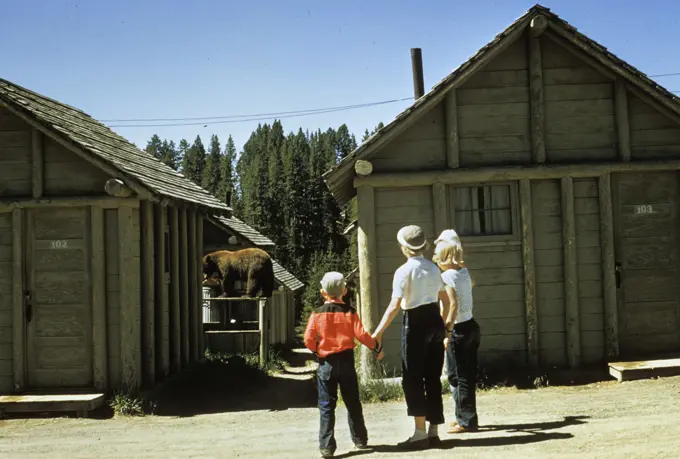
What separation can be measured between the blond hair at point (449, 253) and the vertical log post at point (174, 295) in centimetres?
705

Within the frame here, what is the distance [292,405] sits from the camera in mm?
10617

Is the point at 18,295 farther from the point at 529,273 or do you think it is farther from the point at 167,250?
the point at 529,273

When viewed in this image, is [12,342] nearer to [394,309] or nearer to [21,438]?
[21,438]

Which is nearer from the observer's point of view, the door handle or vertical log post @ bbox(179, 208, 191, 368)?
the door handle

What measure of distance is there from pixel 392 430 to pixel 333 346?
172cm

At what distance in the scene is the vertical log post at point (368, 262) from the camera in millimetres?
10281

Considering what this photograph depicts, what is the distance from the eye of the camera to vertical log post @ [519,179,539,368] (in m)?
10.3

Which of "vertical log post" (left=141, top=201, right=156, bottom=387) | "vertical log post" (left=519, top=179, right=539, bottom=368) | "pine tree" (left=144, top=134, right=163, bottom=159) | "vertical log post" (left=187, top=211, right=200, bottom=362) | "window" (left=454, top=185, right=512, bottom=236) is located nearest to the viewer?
"vertical log post" (left=519, top=179, right=539, bottom=368)

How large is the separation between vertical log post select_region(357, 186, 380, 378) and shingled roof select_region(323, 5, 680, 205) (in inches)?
21.0

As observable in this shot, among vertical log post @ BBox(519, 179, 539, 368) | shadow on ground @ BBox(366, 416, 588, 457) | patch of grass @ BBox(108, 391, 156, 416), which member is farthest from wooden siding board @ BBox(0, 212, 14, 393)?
vertical log post @ BBox(519, 179, 539, 368)

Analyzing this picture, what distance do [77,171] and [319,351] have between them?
6033mm

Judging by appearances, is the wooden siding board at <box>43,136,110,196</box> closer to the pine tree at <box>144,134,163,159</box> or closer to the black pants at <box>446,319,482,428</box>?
the black pants at <box>446,319,482,428</box>

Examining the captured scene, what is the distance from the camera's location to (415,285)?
6352 mm

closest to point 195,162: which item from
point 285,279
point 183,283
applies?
point 285,279
